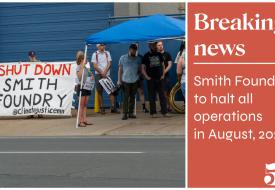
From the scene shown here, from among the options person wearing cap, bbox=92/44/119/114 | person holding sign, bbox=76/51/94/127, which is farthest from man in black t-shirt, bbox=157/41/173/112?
person holding sign, bbox=76/51/94/127

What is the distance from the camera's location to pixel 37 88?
1800 centimetres

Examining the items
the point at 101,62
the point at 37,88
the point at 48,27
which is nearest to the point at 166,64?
the point at 101,62

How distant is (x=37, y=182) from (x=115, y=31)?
304 inches

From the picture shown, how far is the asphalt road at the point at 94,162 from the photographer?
813 cm

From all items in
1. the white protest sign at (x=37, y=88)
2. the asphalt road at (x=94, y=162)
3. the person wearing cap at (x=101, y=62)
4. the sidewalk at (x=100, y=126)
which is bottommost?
the sidewalk at (x=100, y=126)

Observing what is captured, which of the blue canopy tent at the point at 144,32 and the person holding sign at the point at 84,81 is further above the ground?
the blue canopy tent at the point at 144,32

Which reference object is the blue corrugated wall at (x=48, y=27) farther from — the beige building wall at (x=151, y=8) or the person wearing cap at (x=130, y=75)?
the person wearing cap at (x=130, y=75)

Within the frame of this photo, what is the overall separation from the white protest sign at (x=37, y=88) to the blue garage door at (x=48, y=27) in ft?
8.69

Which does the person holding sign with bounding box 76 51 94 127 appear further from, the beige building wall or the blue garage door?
the beige building wall

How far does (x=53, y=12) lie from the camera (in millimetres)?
20922

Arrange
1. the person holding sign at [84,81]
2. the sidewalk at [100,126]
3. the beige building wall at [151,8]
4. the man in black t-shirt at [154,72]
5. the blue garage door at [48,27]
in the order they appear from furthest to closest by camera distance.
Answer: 1. the blue garage door at [48,27]
2. the beige building wall at [151,8]
3. the man in black t-shirt at [154,72]
4. the person holding sign at [84,81]
5. the sidewalk at [100,126]

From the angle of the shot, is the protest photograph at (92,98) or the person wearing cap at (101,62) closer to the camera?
the protest photograph at (92,98)

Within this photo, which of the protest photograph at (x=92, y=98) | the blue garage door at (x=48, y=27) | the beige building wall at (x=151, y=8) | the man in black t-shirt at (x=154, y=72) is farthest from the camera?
the blue garage door at (x=48, y=27)

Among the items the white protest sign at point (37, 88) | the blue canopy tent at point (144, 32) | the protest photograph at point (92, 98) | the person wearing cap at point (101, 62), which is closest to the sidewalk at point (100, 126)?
the protest photograph at point (92, 98)
